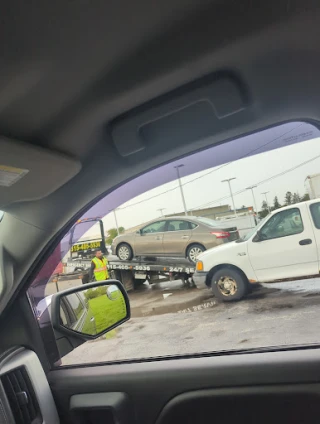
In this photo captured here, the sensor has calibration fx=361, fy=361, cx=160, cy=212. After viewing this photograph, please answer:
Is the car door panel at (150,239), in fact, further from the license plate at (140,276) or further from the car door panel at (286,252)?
the car door panel at (286,252)

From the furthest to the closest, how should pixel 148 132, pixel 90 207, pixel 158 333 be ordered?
pixel 158 333, pixel 90 207, pixel 148 132

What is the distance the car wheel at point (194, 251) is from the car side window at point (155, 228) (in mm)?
253

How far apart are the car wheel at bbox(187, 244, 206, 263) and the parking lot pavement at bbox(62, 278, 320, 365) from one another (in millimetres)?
236

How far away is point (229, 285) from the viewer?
89.9 inches

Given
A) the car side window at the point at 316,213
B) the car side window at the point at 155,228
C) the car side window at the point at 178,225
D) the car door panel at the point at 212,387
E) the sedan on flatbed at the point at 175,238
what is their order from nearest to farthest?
1. the car door panel at the point at 212,387
2. the car side window at the point at 316,213
3. the sedan on flatbed at the point at 175,238
4. the car side window at the point at 178,225
5. the car side window at the point at 155,228

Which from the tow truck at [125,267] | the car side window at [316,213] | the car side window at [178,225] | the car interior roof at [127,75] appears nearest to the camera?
the car interior roof at [127,75]

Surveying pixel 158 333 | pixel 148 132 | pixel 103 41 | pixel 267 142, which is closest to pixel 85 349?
pixel 158 333

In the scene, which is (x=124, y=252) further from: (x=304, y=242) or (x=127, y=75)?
(x=127, y=75)

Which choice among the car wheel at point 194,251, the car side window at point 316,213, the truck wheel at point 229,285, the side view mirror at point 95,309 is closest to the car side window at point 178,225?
the car wheel at point 194,251

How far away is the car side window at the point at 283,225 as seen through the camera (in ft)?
6.45

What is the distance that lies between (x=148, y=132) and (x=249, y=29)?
0.55m

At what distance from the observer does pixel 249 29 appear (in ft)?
3.70

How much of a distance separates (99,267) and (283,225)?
1259 mm

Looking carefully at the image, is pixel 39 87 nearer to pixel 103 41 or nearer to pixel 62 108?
pixel 62 108
